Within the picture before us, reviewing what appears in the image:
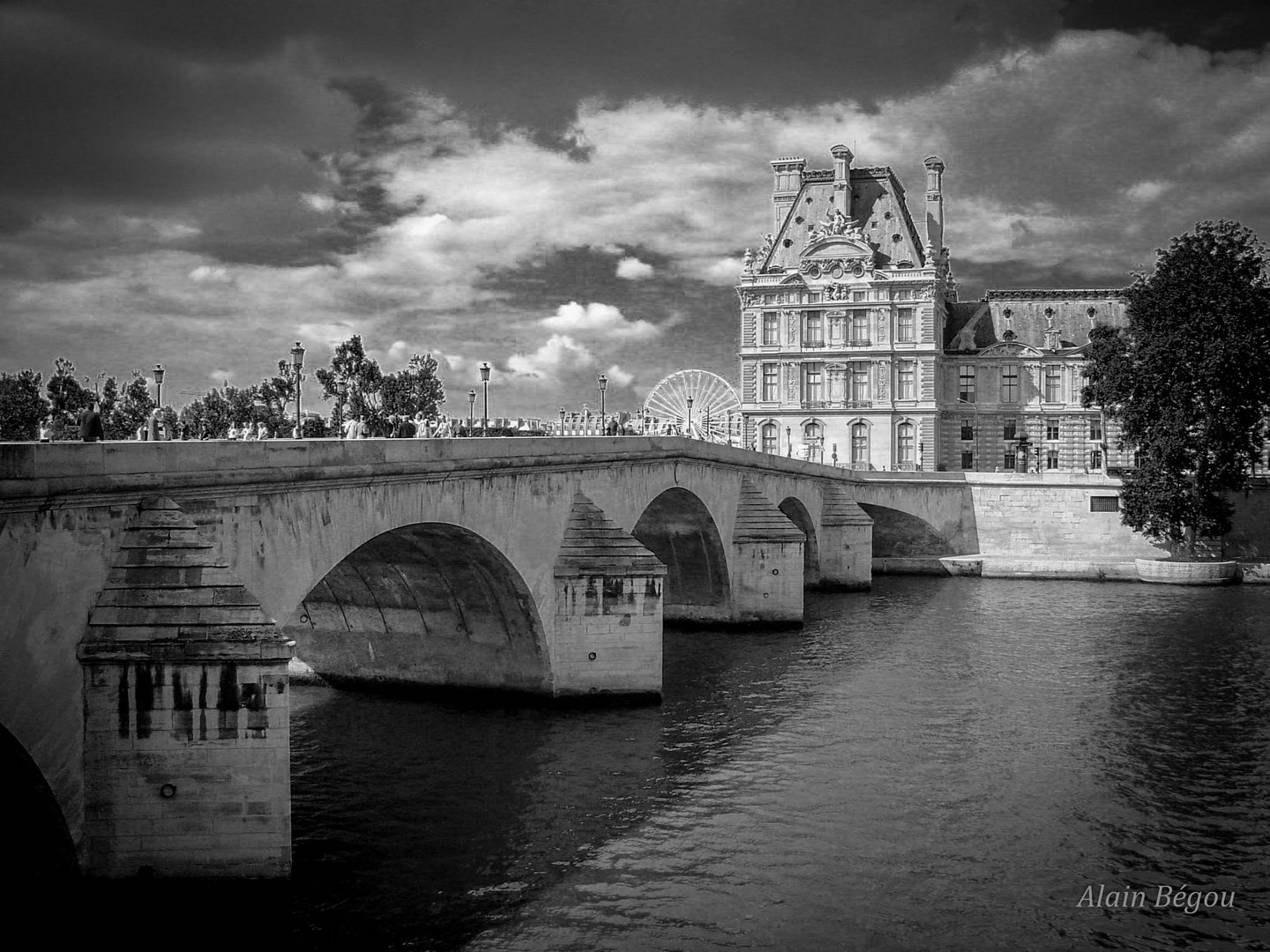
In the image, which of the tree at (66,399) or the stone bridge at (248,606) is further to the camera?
the tree at (66,399)

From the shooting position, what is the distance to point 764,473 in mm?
45750

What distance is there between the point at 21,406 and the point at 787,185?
182 feet

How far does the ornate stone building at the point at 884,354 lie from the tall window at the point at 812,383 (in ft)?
0.21

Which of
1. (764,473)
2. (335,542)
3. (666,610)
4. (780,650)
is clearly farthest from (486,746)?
(764,473)

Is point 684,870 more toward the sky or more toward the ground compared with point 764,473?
more toward the ground

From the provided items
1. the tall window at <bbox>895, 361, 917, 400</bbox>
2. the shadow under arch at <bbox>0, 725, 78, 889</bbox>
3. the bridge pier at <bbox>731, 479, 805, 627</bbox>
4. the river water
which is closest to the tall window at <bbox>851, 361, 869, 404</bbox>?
the tall window at <bbox>895, 361, 917, 400</bbox>

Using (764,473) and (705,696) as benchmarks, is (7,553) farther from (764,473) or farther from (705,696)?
(764,473)

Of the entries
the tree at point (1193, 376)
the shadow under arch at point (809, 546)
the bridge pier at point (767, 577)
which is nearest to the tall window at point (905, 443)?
the tree at point (1193, 376)

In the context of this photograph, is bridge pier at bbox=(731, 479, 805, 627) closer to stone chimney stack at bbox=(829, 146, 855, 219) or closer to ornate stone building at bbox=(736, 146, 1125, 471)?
ornate stone building at bbox=(736, 146, 1125, 471)

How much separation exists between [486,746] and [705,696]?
719 centimetres

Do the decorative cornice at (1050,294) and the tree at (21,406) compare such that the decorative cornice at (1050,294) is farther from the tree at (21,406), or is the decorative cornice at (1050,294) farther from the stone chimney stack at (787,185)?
the tree at (21,406)

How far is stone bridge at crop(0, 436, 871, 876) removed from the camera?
14.2 meters

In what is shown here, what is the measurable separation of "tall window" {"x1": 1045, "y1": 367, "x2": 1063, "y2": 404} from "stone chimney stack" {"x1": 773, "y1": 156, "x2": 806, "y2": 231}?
22234mm

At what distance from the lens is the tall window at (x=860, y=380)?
3263 inches
